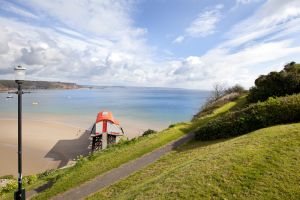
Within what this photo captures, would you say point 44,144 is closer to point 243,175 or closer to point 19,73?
point 19,73

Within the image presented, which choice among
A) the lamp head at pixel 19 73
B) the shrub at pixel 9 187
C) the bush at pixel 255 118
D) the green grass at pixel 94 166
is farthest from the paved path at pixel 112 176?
the lamp head at pixel 19 73

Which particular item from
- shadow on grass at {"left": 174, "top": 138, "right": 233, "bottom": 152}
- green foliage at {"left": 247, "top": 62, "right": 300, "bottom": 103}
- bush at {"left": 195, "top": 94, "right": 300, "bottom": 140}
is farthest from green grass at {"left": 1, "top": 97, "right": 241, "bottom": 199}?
green foliage at {"left": 247, "top": 62, "right": 300, "bottom": 103}

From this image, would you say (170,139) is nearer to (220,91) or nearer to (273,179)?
(273,179)

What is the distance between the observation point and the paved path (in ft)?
36.5

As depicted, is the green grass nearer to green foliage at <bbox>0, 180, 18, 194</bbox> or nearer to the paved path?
the paved path

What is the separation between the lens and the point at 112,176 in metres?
12.1

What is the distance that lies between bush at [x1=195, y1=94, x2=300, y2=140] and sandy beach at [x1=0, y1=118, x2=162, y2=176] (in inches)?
672

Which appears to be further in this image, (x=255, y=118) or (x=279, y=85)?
(x=279, y=85)

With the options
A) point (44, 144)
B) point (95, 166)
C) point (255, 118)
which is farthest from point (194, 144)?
point (44, 144)

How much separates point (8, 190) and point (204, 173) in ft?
43.7

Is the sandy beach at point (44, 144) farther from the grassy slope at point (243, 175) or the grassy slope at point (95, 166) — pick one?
the grassy slope at point (243, 175)

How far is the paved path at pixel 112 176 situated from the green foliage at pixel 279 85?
785 cm

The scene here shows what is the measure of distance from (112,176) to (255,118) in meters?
7.98

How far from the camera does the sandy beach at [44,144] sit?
24.6 m
